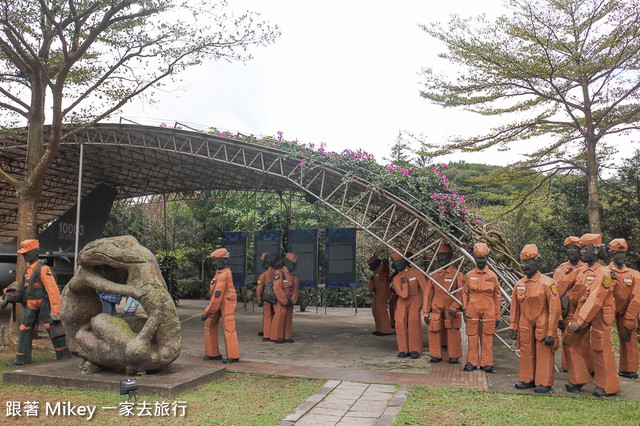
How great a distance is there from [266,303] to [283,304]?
0.53 metres

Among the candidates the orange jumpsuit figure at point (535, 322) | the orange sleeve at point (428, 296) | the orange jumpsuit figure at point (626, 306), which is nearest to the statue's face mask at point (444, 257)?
the orange sleeve at point (428, 296)

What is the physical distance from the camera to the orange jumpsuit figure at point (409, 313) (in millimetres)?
8875

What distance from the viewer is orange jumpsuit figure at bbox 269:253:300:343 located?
Result: 10.2 metres

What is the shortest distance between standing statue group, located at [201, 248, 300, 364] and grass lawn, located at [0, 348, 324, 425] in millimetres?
1182

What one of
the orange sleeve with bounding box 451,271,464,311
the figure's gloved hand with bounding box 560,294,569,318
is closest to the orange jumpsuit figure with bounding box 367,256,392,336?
the orange sleeve with bounding box 451,271,464,311

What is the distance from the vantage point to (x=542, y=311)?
6254mm

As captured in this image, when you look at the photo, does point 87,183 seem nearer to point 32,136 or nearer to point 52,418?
point 32,136

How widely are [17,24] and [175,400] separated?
25.7 feet

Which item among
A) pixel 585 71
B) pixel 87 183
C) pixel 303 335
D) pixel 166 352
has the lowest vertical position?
pixel 303 335

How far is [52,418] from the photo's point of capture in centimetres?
505

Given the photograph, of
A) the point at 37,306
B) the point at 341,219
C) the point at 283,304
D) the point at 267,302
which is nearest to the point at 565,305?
the point at 283,304

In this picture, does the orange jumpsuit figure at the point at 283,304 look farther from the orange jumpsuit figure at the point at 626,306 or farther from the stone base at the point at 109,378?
the orange jumpsuit figure at the point at 626,306

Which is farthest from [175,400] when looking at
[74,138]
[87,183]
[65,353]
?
[87,183]

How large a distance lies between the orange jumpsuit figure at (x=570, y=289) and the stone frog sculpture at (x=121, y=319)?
538cm
